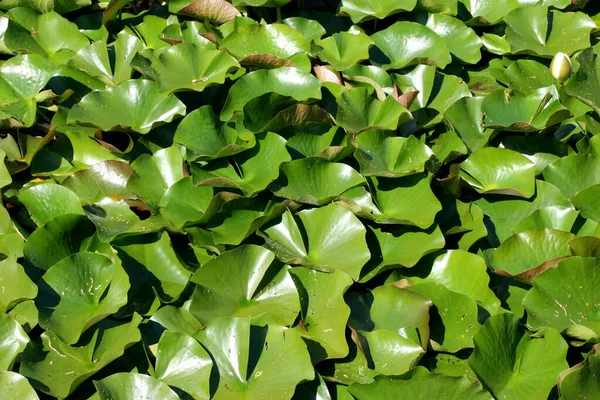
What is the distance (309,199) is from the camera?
4.90 feet

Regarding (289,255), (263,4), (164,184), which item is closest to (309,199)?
(289,255)

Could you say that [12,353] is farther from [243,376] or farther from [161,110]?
[161,110]

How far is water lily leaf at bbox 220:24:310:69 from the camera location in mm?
1971

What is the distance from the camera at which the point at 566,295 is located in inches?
53.5

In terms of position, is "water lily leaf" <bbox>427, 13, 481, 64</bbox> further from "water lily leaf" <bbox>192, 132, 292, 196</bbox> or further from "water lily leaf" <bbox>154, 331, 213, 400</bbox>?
"water lily leaf" <bbox>154, 331, 213, 400</bbox>

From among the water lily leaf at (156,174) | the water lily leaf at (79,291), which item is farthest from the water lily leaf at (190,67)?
the water lily leaf at (79,291)

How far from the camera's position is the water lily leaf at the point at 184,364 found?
1194mm

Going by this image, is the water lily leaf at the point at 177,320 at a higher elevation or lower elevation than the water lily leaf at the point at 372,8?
lower

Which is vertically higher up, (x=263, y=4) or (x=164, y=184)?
(x=263, y=4)

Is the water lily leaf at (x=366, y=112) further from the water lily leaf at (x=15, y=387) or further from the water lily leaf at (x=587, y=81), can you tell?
the water lily leaf at (x=15, y=387)

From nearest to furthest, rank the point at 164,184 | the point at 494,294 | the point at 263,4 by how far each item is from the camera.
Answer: the point at 494,294
the point at 164,184
the point at 263,4

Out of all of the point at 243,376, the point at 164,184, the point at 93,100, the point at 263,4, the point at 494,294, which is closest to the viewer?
the point at 243,376

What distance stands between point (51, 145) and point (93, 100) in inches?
6.0

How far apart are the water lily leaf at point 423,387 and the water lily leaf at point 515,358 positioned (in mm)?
70
